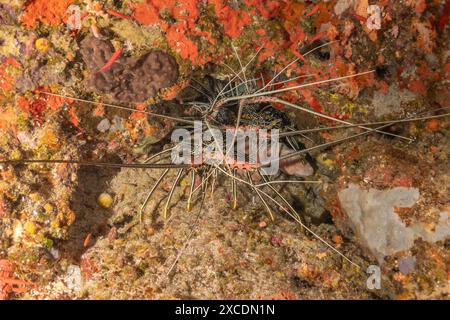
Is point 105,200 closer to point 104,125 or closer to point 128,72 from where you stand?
point 104,125

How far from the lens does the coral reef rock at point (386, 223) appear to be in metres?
2.49

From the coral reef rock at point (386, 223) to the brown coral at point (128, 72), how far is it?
82.0 inches

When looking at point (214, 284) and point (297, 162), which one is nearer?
point (214, 284)

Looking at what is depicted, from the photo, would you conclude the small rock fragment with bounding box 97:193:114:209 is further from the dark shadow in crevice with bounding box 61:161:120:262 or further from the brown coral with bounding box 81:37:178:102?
the brown coral with bounding box 81:37:178:102

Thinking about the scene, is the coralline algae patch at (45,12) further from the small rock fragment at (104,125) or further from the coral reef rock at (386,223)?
the coral reef rock at (386,223)

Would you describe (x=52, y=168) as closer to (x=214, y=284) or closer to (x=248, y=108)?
(x=214, y=284)

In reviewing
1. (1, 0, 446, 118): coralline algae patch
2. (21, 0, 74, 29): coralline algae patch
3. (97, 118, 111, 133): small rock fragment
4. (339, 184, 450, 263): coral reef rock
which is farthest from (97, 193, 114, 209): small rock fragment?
(339, 184, 450, 263): coral reef rock

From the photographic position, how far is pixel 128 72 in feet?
8.17

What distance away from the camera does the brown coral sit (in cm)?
240

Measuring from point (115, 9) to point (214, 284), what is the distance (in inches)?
90.8

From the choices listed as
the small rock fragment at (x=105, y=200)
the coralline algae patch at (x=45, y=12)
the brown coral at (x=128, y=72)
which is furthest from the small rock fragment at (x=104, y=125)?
the coralline algae patch at (x=45, y=12)

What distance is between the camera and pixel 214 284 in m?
2.29

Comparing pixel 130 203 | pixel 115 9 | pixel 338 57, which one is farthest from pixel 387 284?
pixel 115 9

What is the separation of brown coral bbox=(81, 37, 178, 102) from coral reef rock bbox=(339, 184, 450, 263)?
2.08m
